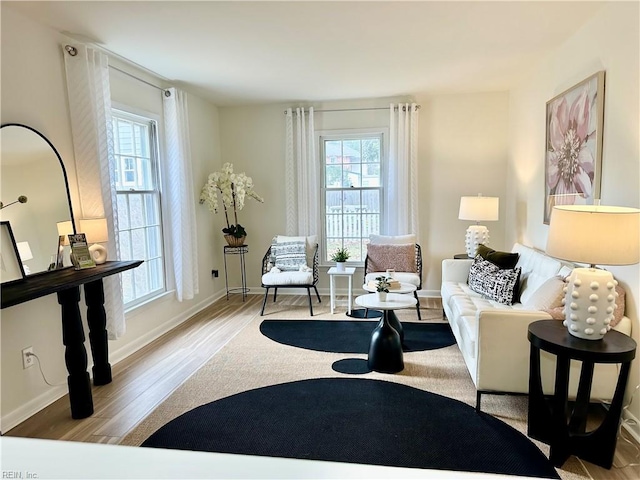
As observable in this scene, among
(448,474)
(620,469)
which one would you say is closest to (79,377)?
(448,474)

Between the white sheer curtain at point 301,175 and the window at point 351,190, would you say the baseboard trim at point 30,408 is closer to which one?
the white sheer curtain at point 301,175

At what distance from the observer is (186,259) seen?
4.30 m

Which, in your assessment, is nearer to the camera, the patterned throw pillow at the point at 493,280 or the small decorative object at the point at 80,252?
the small decorative object at the point at 80,252

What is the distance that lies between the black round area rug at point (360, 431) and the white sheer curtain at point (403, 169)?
263 cm

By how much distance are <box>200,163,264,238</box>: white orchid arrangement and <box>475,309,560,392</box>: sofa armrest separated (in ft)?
11.2

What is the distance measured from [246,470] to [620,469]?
7.37 feet

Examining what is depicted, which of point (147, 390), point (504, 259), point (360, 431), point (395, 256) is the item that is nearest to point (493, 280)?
point (504, 259)

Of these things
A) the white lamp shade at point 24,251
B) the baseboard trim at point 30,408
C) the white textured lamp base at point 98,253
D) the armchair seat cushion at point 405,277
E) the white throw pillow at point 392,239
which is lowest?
the baseboard trim at point 30,408

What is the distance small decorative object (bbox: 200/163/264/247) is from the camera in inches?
193

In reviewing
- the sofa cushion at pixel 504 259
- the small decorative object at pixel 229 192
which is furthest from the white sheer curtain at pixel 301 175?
the sofa cushion at pixel 504 259

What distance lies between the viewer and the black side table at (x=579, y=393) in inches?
75.9

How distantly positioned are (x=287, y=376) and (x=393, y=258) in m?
2.17

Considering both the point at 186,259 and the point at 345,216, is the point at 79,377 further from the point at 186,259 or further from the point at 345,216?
the point at 345,216

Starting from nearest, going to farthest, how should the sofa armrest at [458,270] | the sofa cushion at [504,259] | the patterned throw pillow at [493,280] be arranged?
the patterned throw pillow at [493,280] → the sofa cushion at [504,259] → the sofa armrest at [458,270]
